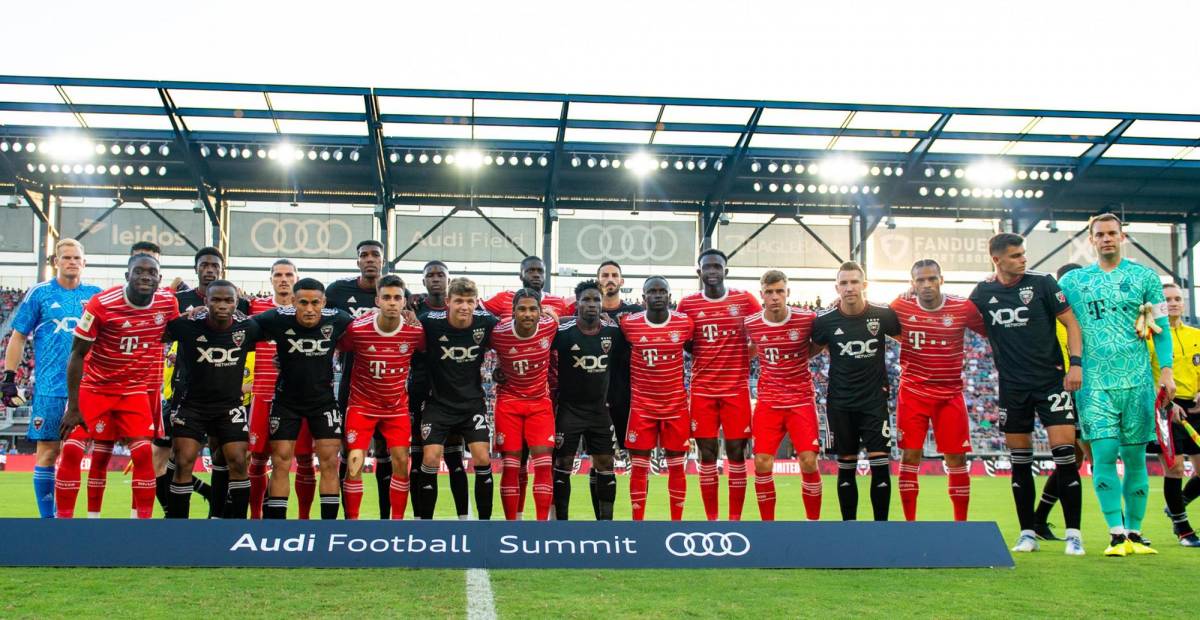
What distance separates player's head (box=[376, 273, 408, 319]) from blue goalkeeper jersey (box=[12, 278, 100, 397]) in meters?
2.96

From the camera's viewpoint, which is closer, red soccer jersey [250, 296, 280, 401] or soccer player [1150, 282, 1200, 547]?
red soccer jersey [250, 296, 280, 401]

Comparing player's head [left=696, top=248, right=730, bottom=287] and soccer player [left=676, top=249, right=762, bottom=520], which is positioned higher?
player's head [left=696, top=248, right=730, bottom=287]

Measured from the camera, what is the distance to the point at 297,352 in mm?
8461

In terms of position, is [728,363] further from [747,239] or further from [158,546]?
[747,239]

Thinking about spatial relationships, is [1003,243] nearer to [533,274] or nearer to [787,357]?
[787,357]

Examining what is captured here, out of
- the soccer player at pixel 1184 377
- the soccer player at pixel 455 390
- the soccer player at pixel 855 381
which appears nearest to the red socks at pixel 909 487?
the soccer player at pixel 855 381

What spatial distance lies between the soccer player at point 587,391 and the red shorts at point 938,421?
2723mm

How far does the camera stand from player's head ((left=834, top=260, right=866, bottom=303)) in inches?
341

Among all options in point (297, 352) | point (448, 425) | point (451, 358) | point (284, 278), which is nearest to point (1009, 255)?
point (451, 358)

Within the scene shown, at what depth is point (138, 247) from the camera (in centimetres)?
930

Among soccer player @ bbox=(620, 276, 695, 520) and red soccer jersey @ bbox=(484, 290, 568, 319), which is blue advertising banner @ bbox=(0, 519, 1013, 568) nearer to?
soccer player @ bbox=(620, 276, 695, 520)

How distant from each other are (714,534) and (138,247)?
6274 mm

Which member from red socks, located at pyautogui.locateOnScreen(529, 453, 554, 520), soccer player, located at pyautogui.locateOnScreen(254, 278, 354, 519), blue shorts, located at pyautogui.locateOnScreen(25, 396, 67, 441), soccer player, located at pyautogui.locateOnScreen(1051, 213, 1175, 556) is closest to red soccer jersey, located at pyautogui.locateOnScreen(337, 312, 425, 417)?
soccer player, located at pyautogui.locateOnScreen(254, 278, 354, 519)

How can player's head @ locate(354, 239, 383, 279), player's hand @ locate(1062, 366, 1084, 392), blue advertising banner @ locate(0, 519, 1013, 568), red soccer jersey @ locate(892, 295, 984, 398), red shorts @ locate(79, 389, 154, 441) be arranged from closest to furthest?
blue advertising banner @ locate(0, 519, 1013, 568), player's hand @ locate(1062, 366, 1084, 392), red shorts @ locate(79, 389, 154, 441), red soccer jersey @ locate(892, 295, 984, 398), player's head @ locate(354, 239, 383, 279)
